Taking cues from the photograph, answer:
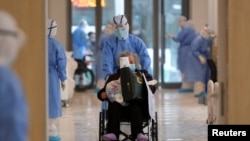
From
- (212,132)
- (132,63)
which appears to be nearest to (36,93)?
(212,132)

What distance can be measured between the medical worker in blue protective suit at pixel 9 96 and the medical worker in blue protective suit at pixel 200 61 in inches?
313

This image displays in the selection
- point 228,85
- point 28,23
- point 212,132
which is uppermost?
point 28,23

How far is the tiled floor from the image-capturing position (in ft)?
22.1

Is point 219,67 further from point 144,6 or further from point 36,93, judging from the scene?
Result: point 144,6

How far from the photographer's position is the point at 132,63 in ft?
18.6

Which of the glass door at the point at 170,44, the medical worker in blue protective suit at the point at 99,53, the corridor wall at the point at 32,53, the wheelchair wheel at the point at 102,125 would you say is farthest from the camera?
the glass door at the point at 170,44

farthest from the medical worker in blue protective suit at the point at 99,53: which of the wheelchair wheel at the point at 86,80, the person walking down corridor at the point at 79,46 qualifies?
the person walking down corridor at the point at 79,46

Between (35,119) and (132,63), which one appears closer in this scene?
(35,119)

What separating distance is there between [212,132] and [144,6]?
31.5 feet

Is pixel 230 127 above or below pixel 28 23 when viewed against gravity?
below

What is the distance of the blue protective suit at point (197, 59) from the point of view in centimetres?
1002

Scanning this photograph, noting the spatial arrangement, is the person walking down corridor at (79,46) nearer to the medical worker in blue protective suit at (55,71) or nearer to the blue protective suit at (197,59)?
the blue protective suit at (197,59)

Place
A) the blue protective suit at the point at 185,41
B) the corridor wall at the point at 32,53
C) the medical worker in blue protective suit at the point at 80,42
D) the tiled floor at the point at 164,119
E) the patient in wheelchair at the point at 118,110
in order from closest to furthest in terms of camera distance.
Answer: the corridor wall at the point at 32,53, the patient in wheelchair at the point at 118,110, the tiled floor at the point at 164,119, the blue protective suit at the point at 185,41, the medical worker in blue protective suit at the point at 80,42

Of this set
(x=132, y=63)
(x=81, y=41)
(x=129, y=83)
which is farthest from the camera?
(x=81, y=41)
